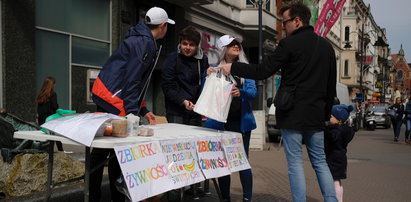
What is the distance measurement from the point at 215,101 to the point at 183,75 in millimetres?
914

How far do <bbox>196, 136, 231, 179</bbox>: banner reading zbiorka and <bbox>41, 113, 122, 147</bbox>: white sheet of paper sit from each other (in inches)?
33.5

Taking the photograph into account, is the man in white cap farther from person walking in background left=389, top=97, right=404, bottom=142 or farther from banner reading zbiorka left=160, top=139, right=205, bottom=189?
person walking in background left=389, top=97, right=404, bottom=142

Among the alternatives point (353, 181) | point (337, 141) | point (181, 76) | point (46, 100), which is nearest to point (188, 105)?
point (181, 76)

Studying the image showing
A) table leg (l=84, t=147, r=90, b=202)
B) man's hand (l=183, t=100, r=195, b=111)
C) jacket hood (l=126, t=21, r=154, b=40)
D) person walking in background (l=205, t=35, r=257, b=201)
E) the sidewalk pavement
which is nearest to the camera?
table leg (l=84, t=147, r=90, b=202)

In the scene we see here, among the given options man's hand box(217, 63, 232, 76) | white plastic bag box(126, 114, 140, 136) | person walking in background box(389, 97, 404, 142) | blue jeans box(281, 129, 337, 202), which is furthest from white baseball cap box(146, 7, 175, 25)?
person walking in background box(389, 97, 404, 142)

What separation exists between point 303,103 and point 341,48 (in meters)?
60.4

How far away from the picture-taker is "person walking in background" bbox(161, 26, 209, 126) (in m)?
4.85

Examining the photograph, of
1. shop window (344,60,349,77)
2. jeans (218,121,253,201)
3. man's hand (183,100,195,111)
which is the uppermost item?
shop window (344,60,349,77)

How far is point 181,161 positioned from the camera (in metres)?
3.52

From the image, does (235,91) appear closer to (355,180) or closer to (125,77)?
(125,77)

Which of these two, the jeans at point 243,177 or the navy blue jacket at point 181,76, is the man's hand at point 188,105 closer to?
the navy blue jacket at point 181,76

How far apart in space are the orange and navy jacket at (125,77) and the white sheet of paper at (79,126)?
0.51 meters

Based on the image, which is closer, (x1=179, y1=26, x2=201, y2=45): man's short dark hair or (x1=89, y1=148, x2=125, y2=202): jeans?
(x1=89, y1=148, x2=125, y2=202): jeans

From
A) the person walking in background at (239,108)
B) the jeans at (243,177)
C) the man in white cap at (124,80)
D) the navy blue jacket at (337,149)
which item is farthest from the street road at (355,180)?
the man in white cap at (124,80)
